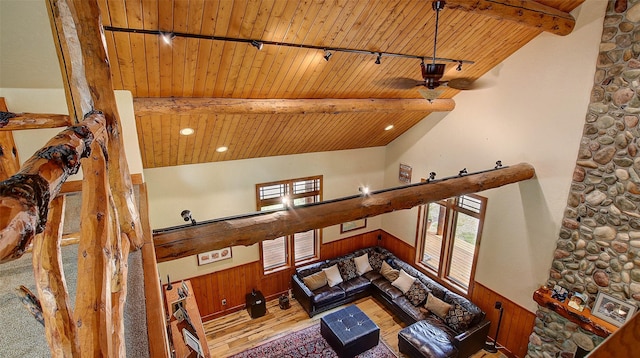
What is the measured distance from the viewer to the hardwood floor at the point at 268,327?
5.55 m

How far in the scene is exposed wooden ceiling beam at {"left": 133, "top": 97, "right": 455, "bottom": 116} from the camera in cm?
372

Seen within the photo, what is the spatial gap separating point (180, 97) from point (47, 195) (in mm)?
3613

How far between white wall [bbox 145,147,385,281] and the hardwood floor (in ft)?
3.63

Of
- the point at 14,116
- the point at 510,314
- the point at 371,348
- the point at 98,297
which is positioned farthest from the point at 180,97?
the point at 510,314

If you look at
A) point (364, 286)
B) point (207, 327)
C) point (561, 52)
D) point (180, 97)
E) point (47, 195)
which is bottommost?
point (207, 327)

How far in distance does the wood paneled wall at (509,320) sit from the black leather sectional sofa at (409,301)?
30 centimetres

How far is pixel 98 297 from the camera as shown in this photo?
0.88 metres

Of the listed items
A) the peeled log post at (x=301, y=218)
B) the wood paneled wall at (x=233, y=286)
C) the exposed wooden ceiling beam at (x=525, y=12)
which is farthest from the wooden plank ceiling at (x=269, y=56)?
the wood paneled wall at (x=233, y=286)

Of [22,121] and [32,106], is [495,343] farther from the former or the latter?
[32,106]

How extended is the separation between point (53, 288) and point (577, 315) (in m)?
5.71

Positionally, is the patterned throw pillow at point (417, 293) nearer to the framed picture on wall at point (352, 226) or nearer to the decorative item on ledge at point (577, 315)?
the decorative item on ledge at point (577, 315)

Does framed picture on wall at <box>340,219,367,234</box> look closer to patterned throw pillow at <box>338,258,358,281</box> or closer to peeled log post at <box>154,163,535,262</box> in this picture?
patterned throw pillow at <box>338,258,358,281</box>

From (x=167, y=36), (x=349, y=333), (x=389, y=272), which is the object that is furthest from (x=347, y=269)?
(x=167, y=36)

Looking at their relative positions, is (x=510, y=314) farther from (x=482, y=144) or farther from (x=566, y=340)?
(x=482, y=144)
